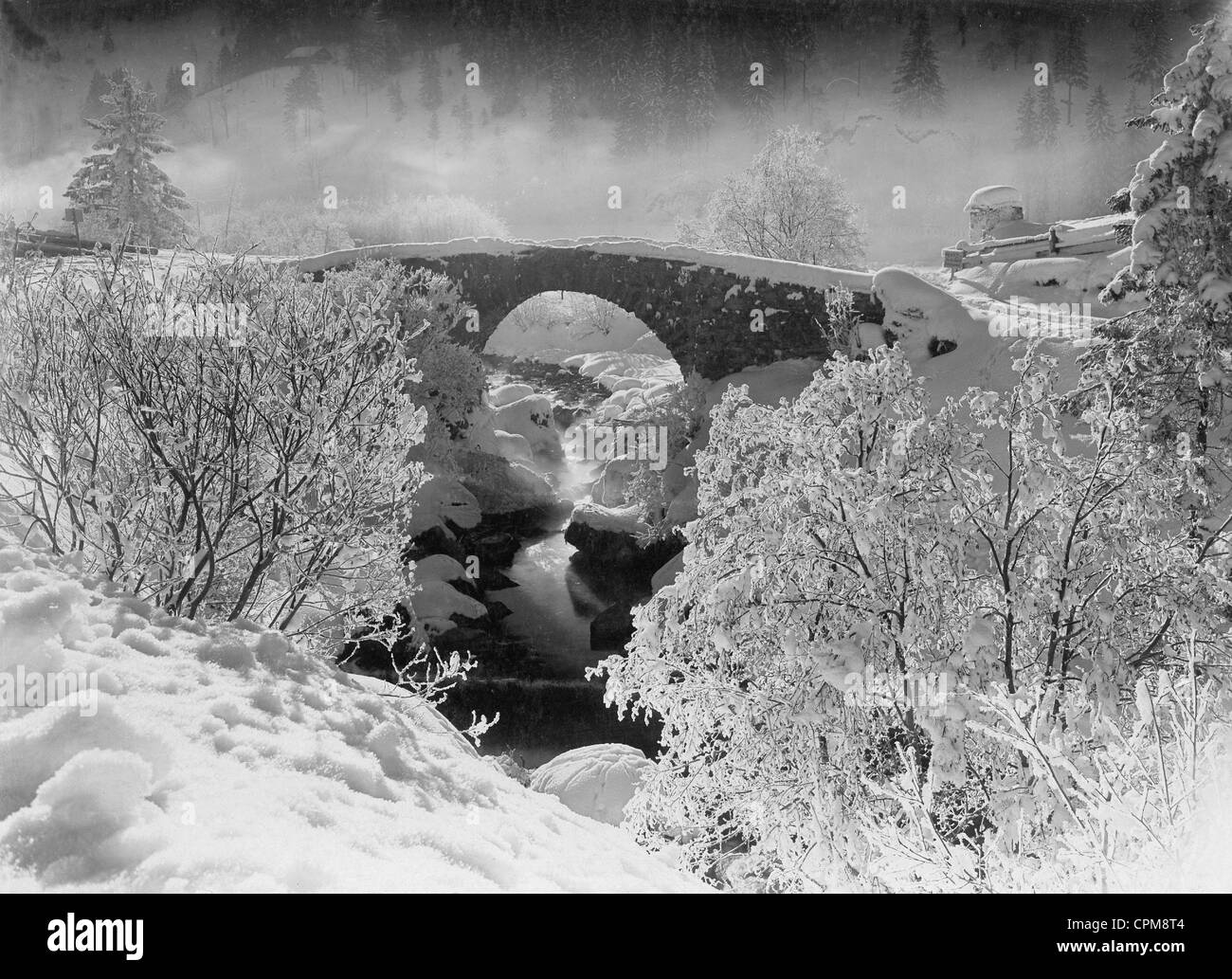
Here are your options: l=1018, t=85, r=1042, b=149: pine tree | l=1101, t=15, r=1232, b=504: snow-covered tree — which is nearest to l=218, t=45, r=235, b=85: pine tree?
l=1101, t=15, r=1232, b=504: snow-covered tree

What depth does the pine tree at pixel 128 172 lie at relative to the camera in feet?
90.6

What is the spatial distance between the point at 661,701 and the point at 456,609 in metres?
11.6

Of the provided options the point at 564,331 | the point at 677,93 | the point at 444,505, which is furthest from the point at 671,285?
the point at 564,331

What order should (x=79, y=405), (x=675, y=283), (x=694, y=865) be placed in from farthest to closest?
(x=675, y=283) → (x=694, y=865) → (x=79, y=405)

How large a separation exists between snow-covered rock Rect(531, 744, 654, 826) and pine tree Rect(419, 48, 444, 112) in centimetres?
1177

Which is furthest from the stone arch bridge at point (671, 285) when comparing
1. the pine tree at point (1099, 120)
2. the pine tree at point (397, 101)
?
the pine tree at point (1099, 120)

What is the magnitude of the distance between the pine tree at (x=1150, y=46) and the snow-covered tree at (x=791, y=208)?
13.9 m

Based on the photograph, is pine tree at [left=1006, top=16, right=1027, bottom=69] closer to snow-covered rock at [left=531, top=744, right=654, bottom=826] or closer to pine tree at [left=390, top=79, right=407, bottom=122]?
pine tree at [left=390, top=79, right=407, bottom=122]

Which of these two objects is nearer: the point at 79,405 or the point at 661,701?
the point at 79,405

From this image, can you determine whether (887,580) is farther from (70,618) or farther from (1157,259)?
(1157,259)

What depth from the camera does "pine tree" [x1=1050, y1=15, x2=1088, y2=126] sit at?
18.1 metres

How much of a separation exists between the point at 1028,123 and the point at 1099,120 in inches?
92.6

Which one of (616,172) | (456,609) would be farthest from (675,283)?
(456,609)

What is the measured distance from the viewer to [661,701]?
21.5 ft
